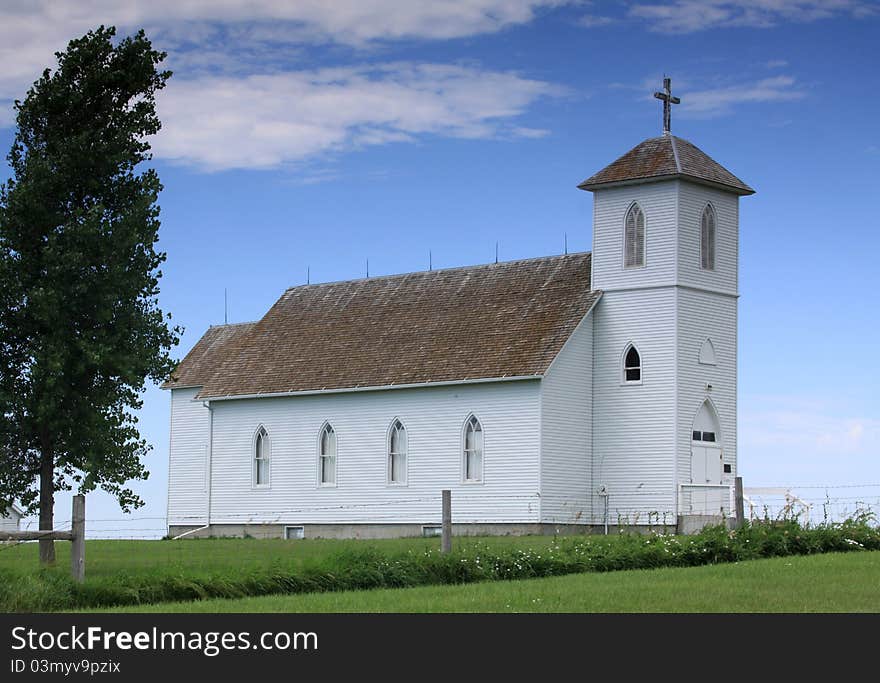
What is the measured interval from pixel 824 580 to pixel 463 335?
1008 inches

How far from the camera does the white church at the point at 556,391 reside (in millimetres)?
44906

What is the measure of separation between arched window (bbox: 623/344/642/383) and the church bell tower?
0.10ft

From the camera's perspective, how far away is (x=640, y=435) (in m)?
45.3

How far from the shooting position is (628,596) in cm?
2117

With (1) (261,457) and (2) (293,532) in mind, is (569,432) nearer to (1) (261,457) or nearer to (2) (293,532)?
(2) (293,532)

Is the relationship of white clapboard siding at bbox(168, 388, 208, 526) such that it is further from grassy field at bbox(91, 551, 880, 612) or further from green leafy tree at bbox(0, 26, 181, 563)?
grassy field at bbox(91, 551, 880, 612)

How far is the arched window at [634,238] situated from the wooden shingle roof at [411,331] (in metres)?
1.60

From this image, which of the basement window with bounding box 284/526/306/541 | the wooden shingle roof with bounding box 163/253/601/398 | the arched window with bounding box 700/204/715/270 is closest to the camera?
the arched window with bounding box 700/204/715/270

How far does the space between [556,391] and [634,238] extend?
5.54 m

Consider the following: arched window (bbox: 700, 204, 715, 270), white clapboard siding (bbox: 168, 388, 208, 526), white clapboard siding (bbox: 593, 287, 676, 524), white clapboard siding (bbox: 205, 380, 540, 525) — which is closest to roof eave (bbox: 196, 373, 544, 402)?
white clapboard siding (bbox: 205, 380, 540, 525)

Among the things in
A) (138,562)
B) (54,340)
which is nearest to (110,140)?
(54,340)

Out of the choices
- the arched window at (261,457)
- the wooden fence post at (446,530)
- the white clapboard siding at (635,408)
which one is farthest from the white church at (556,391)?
the wooden fence post at (446,530)

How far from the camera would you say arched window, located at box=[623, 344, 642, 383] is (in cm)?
4572
